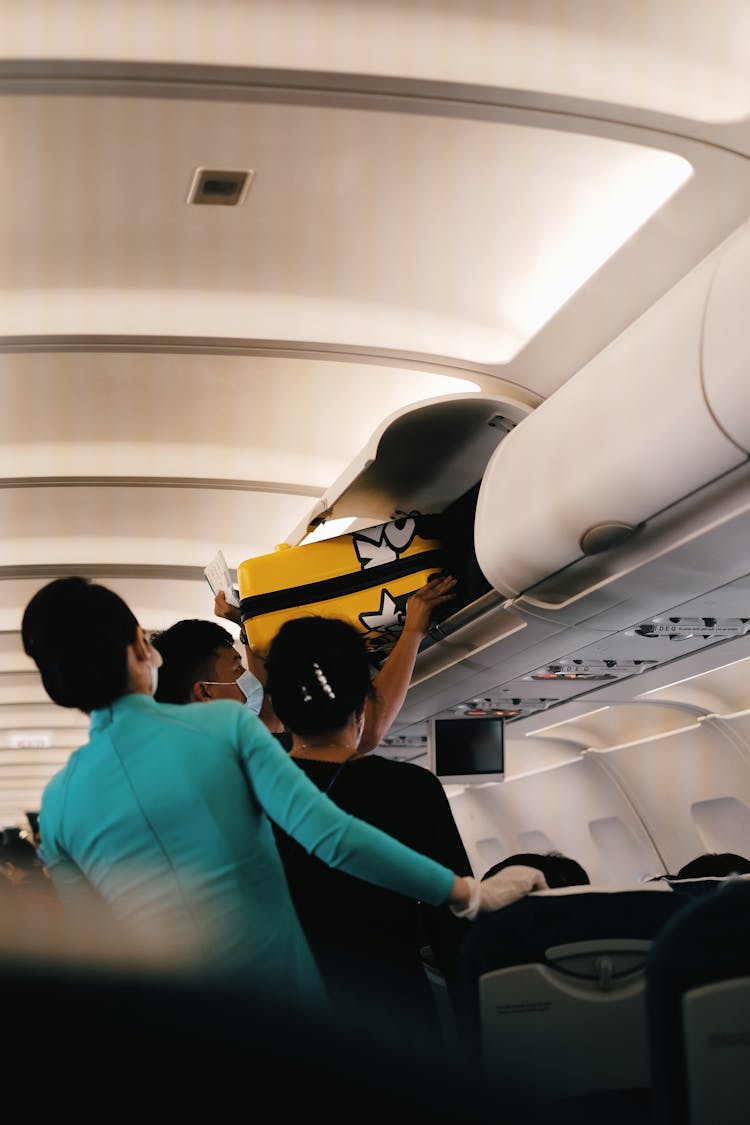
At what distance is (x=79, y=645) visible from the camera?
2803 millimetres

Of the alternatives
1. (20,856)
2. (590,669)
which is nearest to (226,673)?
(590,669)

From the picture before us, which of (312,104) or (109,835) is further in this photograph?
(312,104)

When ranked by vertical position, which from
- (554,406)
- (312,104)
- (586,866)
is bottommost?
(586,866)

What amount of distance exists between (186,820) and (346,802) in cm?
85

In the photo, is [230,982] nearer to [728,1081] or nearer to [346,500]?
[728,1081]

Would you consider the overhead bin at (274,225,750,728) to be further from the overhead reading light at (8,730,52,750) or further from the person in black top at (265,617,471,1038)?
the overhead reading light at (8,730,52,750)

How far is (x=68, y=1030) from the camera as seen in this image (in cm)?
30

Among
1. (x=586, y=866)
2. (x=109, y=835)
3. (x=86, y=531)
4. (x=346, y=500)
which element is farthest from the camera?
(x=586, y=866)

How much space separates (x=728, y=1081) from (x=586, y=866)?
1183 cm

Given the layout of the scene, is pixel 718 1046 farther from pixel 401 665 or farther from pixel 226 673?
pixel 401 665

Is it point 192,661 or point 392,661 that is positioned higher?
point 392,661

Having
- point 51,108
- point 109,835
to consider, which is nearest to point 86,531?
point 51,108

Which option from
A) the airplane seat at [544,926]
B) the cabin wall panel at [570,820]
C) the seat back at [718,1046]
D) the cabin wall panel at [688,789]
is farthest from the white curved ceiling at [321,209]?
the cabin wall panel at [570,820]

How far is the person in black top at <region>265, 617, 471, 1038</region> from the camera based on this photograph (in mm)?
3365
